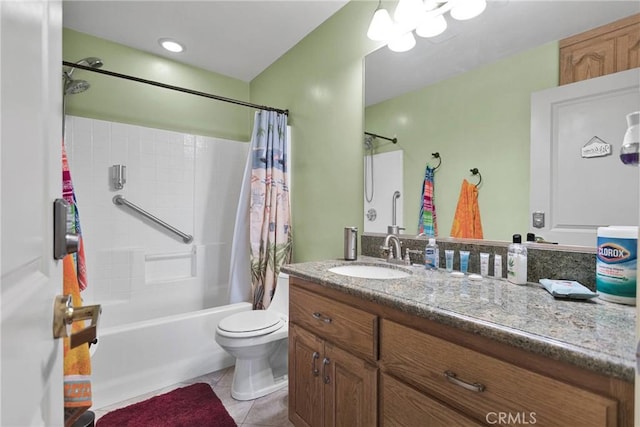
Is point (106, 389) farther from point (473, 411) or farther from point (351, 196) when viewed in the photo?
point (473, 411)

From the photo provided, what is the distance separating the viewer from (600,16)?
3.45 ft

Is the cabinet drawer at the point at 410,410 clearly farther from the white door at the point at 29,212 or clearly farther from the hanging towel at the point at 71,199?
the hanging towel at the point at 71,199

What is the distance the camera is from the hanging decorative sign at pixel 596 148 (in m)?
1.01

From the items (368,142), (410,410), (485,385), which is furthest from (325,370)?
(368,142)

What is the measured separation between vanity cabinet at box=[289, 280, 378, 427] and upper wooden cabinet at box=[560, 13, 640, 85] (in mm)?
1123

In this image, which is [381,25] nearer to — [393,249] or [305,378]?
[393,249]

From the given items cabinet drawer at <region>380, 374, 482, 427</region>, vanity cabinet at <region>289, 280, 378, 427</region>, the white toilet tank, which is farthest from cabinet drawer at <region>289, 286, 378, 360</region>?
the white toilet tank

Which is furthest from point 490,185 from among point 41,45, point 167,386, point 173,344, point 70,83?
point 70,83

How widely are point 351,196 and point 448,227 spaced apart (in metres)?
0.68

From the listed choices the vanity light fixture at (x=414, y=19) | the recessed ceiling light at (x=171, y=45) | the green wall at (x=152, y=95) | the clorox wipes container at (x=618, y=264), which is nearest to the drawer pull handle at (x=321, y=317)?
the clorox wipes container at (x=618, y=264)

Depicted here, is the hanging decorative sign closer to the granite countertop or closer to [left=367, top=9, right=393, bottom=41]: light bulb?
the granite countertop

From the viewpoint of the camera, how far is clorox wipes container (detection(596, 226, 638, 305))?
82 cm

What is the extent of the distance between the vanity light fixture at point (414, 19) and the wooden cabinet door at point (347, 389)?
156 centimetres

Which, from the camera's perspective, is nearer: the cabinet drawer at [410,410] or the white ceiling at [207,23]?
the cabinet drawer at [410,410]
